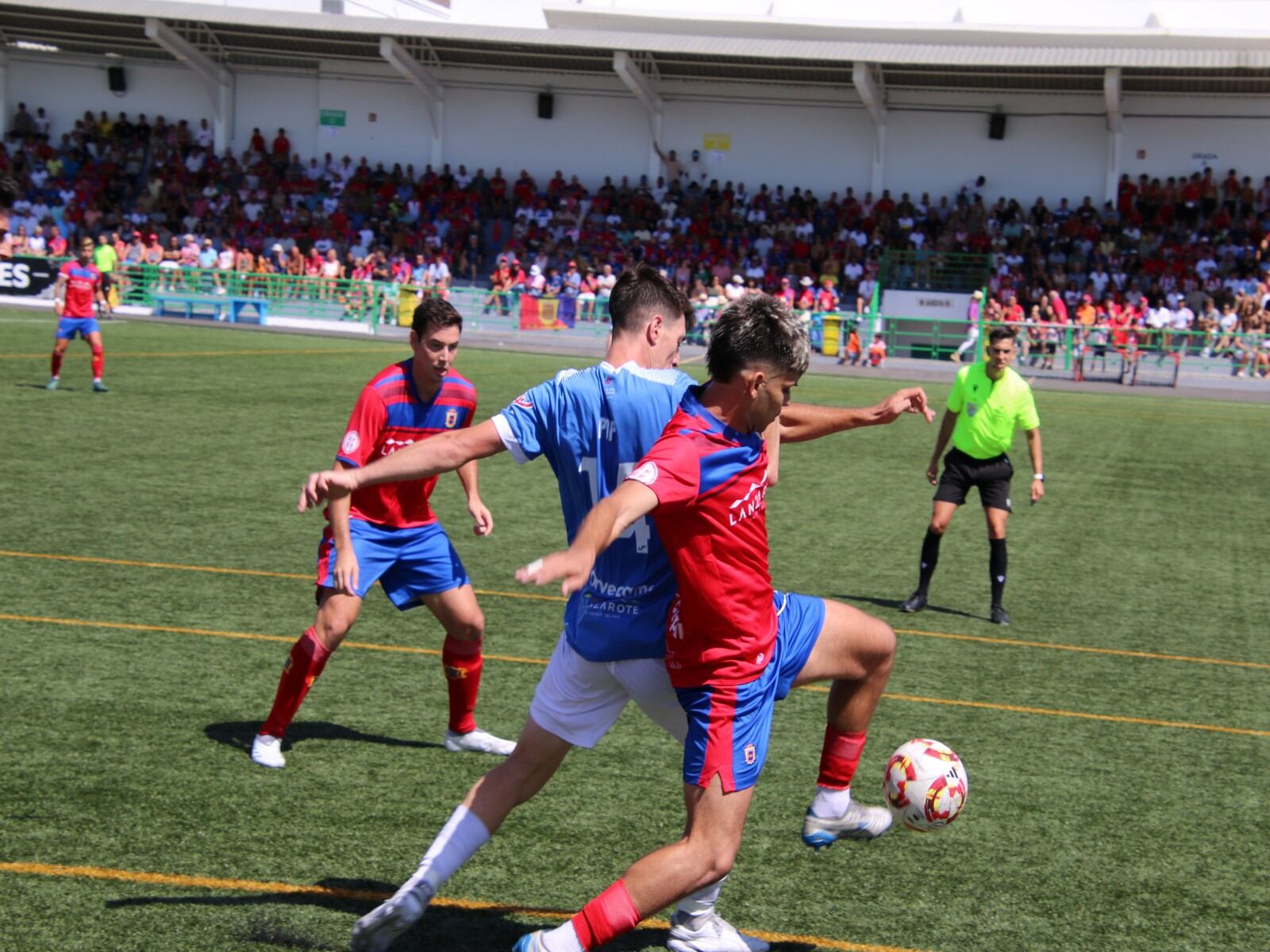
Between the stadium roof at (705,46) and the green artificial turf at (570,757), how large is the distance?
1131 inches

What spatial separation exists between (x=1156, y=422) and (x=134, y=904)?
20844 mm

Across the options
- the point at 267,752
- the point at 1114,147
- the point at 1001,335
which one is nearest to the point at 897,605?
the point at 1001,335

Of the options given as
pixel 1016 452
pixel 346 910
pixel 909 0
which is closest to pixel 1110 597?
pixel 346 910

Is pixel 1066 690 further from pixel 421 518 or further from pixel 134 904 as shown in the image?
pixel 134 904

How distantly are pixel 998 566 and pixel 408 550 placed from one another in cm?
479

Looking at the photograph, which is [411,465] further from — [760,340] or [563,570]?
[760,340]

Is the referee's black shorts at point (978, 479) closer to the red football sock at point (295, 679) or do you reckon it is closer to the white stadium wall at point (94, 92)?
the red football sock at point (295, 679)

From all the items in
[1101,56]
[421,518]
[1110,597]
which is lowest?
[1110,597]

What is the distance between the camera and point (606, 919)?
350 centimetres

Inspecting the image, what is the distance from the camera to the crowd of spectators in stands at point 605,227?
35.8 m

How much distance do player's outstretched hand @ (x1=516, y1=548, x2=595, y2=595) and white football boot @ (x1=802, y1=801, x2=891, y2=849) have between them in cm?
164

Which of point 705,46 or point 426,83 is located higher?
point 705,46

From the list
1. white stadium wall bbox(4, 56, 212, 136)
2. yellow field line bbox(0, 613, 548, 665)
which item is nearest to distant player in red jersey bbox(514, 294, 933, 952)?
yellow field line bbox(0, 613, 548, 665)

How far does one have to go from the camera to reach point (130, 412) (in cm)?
1630
